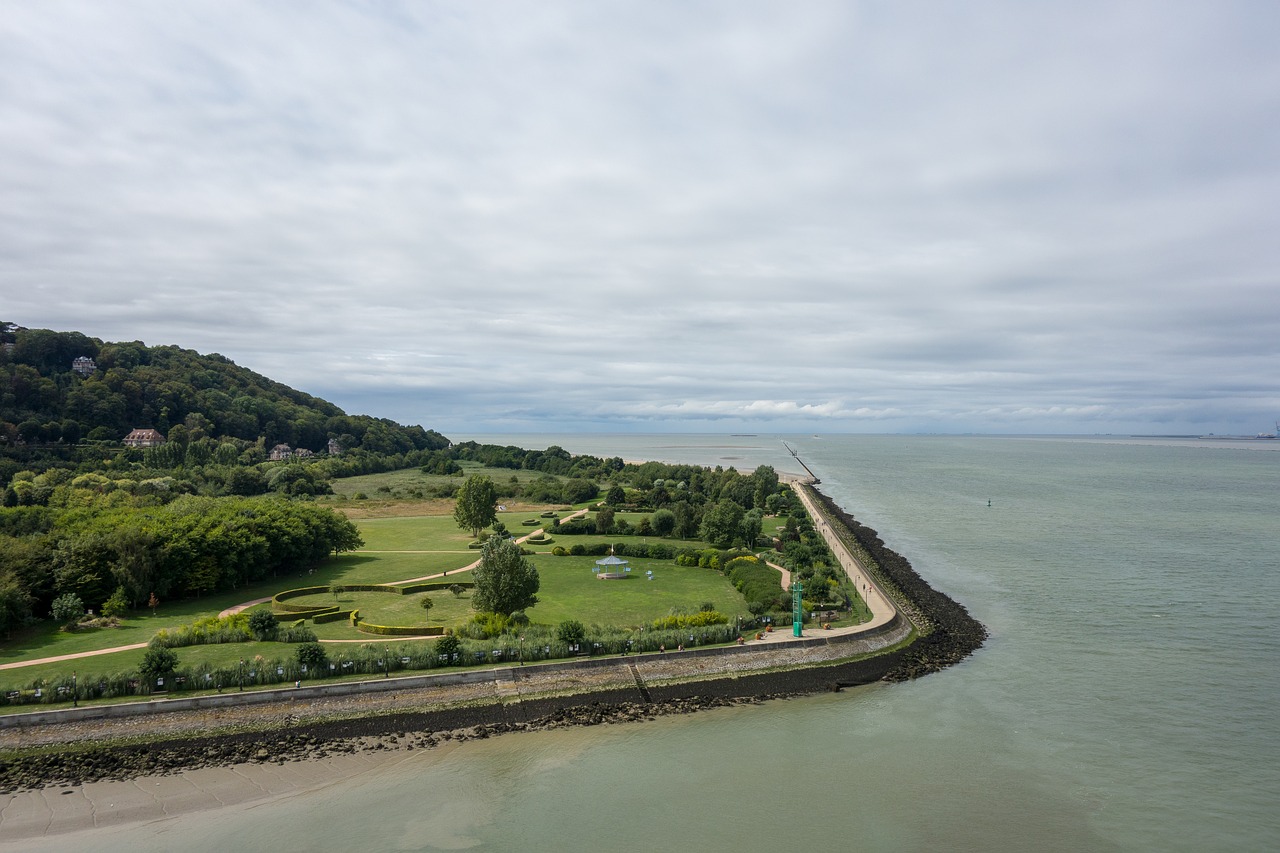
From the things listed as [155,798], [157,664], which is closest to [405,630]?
[157,664]

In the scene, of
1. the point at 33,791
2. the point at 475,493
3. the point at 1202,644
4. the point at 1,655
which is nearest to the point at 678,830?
the point at 33,791

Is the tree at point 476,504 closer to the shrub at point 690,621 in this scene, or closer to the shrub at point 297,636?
the shrub at point 297,636

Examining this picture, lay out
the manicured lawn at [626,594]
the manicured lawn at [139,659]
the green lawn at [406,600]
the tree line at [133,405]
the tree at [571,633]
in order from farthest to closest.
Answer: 1. the tree line at [133,405]
2. the manicured lawn at [626,594]
3. the tree at [571,633]
4. the green lawn at [406,600]
5. the manicured lawn at [139,659]

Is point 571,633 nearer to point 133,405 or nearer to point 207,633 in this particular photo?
point 207,633

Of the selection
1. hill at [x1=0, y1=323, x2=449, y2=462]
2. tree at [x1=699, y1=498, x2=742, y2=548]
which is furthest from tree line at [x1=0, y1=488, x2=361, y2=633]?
hill at [x1=0, y1=323, x2=449, y2=462]

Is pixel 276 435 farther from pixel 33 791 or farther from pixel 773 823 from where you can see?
pixel 773 823

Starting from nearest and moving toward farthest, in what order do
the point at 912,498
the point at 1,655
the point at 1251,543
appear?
Result: 1. the point at 1,655
2. the point at 1251,543
3. the point at 912,498

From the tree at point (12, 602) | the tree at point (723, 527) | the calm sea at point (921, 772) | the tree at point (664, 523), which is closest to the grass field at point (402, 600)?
the tree at point (12, 602)
